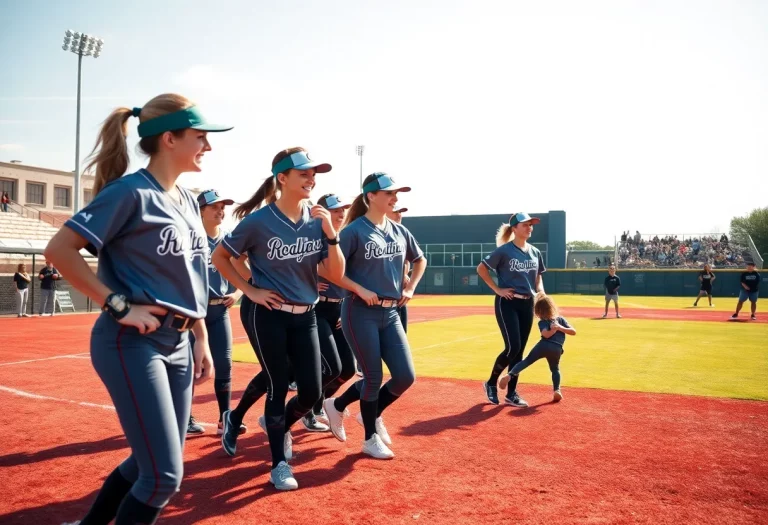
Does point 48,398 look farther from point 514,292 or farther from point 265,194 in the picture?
point 514,292

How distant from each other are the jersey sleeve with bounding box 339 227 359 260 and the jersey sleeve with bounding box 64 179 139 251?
9.29 ft

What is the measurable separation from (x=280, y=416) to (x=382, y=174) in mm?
2349

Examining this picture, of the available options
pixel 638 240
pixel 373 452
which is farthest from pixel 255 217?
pixel 638 240

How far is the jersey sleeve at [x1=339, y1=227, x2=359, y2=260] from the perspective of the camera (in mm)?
5582

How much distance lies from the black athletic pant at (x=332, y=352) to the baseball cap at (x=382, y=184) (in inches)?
57.0

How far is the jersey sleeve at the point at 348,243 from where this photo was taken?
5.58 m

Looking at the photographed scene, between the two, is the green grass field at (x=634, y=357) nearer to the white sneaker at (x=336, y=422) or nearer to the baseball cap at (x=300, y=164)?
the white sneaker at (x=336, y=422)

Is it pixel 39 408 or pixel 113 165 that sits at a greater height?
pixel 113 165

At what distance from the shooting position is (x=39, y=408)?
24.1 ft

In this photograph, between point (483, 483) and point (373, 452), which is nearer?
point (483, 483)

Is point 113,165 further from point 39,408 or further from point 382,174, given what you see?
point 39,408

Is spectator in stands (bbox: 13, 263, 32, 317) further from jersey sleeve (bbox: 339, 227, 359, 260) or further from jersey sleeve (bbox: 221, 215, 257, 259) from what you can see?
jersey sleeve (bbox: 221, 215, 257, 259)

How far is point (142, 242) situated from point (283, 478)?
8.13 ft

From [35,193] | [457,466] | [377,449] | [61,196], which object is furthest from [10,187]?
[457,466]
